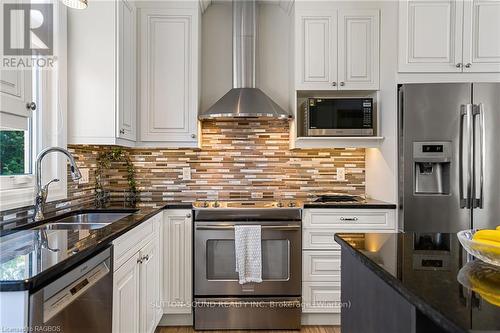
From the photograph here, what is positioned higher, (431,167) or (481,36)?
(481,36)

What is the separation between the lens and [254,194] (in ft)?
10.2

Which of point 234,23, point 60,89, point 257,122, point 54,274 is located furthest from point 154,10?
point 54,274

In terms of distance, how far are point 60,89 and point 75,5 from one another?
2.54 ft

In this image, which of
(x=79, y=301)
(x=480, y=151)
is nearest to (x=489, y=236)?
(x=79, y=301)

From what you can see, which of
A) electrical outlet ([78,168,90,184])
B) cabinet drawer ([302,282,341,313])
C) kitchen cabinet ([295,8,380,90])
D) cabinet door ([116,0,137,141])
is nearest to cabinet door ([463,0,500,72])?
kitchen cabinet ([295,8,380,90])

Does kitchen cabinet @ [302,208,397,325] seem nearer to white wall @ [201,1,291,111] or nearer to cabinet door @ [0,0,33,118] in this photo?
white wall @ [201,1,291,111]

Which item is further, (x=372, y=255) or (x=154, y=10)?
(x=154, y=10)

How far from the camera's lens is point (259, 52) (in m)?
3.12

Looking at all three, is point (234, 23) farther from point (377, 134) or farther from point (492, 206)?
point (492, 206)

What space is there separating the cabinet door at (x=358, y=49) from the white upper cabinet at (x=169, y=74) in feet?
3.79

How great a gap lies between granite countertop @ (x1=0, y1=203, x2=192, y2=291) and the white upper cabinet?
3.54 ft

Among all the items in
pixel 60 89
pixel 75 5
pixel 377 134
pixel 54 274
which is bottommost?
pixel 54 274

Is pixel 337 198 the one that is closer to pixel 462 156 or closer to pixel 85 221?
pixel 462 156

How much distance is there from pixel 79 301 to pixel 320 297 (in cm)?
188
